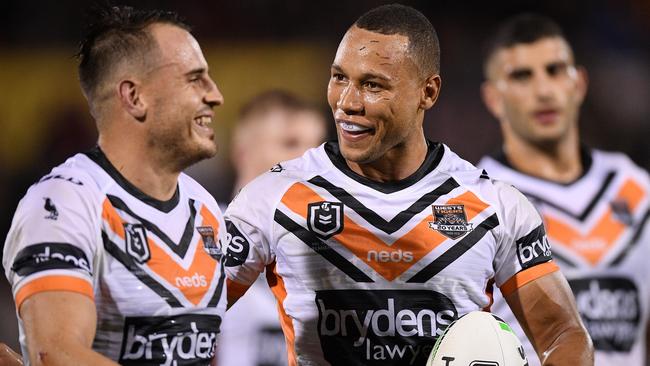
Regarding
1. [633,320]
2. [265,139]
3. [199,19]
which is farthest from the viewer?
[199,19]

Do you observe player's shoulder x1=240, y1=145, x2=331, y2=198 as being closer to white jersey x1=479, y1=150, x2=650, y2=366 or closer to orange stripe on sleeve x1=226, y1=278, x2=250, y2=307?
orange stripe on sleeve x1=226, y1=278, x2=250, y2=307

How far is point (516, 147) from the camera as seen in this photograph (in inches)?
270

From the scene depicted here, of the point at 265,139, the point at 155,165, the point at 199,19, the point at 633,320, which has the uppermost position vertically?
the point at 199,19

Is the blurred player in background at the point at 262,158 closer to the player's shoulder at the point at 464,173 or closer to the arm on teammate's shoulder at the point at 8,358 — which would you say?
the player's shoulder at the point at 464,173

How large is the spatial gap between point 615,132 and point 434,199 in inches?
290

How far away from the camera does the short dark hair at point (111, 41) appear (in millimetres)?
3674

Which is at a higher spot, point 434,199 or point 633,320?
point 434,199

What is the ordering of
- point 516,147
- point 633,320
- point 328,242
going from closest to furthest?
1. point 328,242
2. point 633,320
3. point 516,147

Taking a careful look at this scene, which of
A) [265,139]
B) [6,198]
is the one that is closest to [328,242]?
[265,139]

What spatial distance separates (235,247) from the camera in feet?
13.4

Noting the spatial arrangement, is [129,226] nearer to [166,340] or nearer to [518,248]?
[166,340]

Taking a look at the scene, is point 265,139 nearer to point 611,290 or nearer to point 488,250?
point 611,290

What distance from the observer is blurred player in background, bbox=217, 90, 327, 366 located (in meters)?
6.80

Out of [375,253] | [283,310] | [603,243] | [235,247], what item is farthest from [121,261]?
[603,243]
